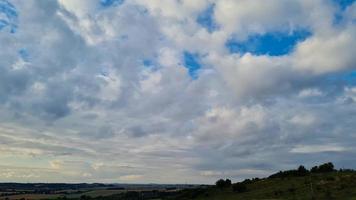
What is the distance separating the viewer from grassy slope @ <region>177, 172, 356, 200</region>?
4541 inches

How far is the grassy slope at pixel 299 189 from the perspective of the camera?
115m

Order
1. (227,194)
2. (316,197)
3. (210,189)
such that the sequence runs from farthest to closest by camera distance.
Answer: (210,189) < (227,194) < (316,197)

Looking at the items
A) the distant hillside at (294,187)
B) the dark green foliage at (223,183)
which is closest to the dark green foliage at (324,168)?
the distant hillside at (294,187)

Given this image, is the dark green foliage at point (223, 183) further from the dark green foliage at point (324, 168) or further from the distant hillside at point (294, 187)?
the dark green foliage at point (324, 168)

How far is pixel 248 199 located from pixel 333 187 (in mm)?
21561

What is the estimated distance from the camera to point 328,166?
168 meters

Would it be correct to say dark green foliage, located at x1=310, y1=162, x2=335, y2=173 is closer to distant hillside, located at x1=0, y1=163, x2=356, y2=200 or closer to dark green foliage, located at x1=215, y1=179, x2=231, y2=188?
distant hillside, located at x1=0, y1=163, x2=356, y2=200

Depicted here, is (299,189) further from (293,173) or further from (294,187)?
(293,173)

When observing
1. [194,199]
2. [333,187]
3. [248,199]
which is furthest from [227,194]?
[333,187]

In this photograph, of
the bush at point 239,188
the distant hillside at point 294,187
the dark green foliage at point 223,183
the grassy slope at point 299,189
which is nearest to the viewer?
the grassy slope at point 299,189

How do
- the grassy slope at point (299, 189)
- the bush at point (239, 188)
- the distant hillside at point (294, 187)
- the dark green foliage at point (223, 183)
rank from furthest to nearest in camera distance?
the dark green foliage at point (223, 183), the bush at point (239, 188), the distant hillside at point (294, 187), the grassy slope at point (299, 189)

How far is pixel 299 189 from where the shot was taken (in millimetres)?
127938

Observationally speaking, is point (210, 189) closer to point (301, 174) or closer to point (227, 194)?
point (227, 194)

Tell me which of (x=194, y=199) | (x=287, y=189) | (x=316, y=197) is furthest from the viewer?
(x=194, y=199)
